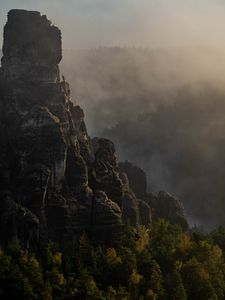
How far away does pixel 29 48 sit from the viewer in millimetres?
137750

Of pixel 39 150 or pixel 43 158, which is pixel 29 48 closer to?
pixel 39 150

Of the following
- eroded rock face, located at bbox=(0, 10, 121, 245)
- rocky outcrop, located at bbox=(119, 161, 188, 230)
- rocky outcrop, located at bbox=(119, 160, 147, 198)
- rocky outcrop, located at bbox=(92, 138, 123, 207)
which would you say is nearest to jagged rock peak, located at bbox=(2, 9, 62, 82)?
eroded rock face, located at bbox=(0, 10, 121, 245)

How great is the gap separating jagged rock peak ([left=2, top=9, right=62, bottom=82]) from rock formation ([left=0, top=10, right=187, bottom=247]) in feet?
0.66

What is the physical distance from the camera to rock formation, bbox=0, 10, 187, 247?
12350 centimetres

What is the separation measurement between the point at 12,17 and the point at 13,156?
33.4 metres

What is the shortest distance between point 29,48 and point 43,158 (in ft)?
89.1

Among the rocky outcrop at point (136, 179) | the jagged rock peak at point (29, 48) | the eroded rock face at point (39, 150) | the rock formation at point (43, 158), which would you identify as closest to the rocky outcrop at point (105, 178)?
the rock formation at point (43, 158)

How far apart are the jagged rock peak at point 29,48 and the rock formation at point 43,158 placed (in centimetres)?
20

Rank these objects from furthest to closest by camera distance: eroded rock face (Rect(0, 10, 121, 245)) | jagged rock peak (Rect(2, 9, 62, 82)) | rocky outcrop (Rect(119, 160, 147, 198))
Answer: rocky outcrop (Rect(119, 160, 147, 198))
jagged rock peak (Rect(2, 9, 62, 82))
eroded rock face (Rect(0, 10, 121, 245))

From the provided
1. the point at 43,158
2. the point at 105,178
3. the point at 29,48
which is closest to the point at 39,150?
the point at 43,158

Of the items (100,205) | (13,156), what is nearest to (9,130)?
(13,156)

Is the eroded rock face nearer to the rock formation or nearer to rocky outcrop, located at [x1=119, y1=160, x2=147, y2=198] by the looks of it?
the rock formation

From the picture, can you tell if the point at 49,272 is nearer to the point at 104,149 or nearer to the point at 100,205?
the point at 100,205

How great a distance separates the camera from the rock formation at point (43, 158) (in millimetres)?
123500
